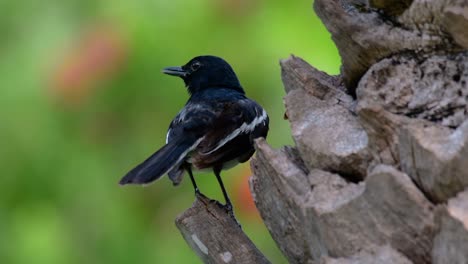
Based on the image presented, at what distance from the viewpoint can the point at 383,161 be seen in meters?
3.27

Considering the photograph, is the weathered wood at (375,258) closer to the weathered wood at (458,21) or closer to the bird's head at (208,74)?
the weathered wood at (458,21)

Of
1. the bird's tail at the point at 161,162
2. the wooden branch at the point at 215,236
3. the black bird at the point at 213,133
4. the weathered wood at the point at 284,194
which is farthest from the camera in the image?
the black bird at the point at 213,133

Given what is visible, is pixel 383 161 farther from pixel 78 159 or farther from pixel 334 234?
pixel 78 159

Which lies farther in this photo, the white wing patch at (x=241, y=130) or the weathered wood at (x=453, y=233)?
the white wing patch at (x=241, y=130)

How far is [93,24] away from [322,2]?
12.3ft

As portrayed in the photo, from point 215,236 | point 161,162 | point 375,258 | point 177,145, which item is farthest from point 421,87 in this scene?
point 177,145

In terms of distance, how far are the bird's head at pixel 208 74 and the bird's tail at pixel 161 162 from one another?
3.61 ft

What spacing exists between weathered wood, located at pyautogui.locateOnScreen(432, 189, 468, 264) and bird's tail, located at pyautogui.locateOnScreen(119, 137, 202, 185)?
1738mm

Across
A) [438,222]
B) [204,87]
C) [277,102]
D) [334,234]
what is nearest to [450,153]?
[438,222]

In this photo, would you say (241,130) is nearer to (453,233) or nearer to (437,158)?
(437,158)

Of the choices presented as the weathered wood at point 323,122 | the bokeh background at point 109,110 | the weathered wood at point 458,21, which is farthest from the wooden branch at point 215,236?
the bokeh background at point 109,110

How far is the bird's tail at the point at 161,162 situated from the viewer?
451 centimetres

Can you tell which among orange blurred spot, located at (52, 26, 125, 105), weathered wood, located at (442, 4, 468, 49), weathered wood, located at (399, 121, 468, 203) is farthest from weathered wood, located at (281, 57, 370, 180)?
orange blurred spot, located at (52, 26, 125, 105)

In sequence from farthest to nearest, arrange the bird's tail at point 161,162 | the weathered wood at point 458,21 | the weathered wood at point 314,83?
the bird's tail at point 161,162 < the weathered wood at point 314,83 < the weathered wood at point 458,21
